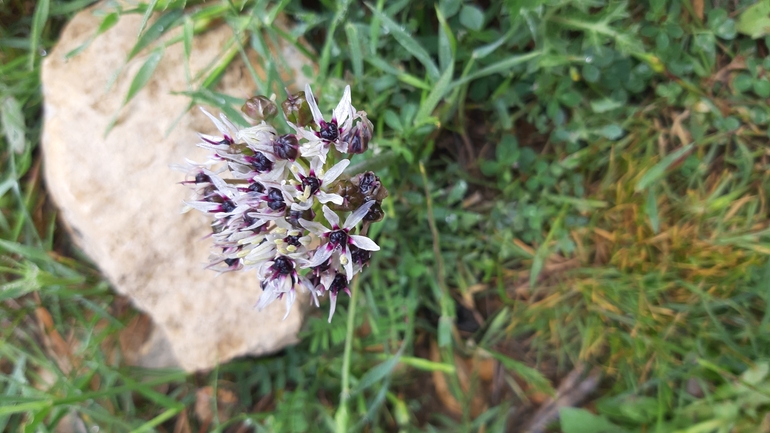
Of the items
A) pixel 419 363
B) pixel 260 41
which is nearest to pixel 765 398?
pixel 419 363

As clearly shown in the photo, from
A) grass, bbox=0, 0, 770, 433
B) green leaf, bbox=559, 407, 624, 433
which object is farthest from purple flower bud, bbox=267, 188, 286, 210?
green leaf, bbox=559, 407, 624, 433

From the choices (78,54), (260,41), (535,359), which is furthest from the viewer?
(535,359)

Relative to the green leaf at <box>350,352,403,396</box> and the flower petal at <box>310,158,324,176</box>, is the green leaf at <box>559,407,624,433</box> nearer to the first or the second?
the green leaf at <box>350,352,403,396</box>

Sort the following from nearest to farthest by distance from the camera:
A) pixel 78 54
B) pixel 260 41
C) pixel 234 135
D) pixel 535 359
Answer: pixel 234 135 → pixel 260 41 → pixel 78 54 → pixel 535 359

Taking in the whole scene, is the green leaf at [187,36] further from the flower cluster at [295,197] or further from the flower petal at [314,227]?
the flower petal at [314,227]

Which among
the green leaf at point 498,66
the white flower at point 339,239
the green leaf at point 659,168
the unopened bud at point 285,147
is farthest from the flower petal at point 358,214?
the green leaf at point 659,168

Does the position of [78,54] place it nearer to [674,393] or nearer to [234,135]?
[234,135]

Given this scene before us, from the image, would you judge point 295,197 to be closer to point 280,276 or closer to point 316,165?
point 316,165
